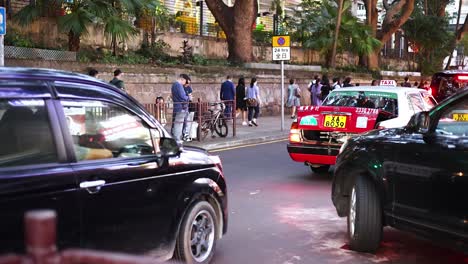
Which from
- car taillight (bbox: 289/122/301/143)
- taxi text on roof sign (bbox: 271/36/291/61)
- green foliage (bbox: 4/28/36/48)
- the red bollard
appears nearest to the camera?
the red bollard

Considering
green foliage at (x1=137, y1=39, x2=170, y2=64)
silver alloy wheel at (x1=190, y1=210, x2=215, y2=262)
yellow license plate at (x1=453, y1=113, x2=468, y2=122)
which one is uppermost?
green foliage at (x1=137, y1=39, x2=170, y2=64)

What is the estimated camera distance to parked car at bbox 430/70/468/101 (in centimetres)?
1833

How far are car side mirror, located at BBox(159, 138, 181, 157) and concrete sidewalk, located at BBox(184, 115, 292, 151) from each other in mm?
8755

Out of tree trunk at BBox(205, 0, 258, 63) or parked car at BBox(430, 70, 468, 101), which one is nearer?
parked car at BBox(430, 70, 468, 101)

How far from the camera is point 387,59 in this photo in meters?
43.7

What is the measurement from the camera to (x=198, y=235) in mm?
5035

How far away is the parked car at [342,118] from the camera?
9.15 metres

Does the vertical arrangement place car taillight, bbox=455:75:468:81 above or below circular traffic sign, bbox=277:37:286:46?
below

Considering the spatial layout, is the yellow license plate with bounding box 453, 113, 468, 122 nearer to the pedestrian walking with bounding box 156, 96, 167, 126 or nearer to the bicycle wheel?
the pedestrian walking with bounding box 156, 96, 167, 126

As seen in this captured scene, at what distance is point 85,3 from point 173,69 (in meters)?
4.67

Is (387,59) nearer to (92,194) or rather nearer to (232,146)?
(232,146)

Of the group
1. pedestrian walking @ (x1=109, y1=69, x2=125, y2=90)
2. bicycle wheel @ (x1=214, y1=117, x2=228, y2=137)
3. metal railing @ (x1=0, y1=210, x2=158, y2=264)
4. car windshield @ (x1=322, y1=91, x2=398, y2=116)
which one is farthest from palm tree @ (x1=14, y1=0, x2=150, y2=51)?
metal railing @ (x1=0, y1=210, x2=158, y2=264)

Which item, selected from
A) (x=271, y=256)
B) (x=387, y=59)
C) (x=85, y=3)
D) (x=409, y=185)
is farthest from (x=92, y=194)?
(x=387, y=59)

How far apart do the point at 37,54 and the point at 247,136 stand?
252 inches
